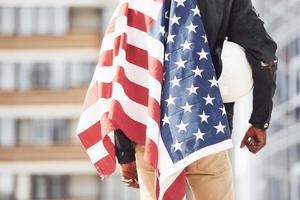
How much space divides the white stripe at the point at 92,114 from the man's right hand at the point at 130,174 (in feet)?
A: 0.43

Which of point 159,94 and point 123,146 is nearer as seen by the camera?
point 159,94

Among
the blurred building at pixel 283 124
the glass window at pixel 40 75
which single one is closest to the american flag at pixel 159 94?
the blurred building at pixel 283 124

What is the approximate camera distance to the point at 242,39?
2236 mm

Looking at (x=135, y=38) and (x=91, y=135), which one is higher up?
(x=135, y=38)

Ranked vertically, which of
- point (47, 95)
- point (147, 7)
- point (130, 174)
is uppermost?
point (147, 7)

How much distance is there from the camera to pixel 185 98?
2.10 metres

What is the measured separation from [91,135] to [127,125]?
0.46ft

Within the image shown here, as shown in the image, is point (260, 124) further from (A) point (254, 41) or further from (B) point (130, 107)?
(B) point (130, 107)

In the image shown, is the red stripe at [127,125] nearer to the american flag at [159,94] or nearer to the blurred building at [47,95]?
the american flag at [159,94]

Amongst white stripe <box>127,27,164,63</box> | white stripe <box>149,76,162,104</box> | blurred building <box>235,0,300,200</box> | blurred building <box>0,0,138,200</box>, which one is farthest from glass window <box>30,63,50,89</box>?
white stripe <box>149,76,162,104</box>

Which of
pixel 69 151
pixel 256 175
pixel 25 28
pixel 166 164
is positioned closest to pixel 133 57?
pixel 166 164

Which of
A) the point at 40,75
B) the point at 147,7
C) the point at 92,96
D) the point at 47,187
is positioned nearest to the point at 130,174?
the point at 92,96

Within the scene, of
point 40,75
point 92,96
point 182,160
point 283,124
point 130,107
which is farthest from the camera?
point 40,75

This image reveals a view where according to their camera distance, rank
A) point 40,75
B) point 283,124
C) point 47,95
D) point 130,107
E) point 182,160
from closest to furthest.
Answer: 1. point 182,160
2. point 130,107
3. point 283,124
4. point 47,95
5. point 40,75
